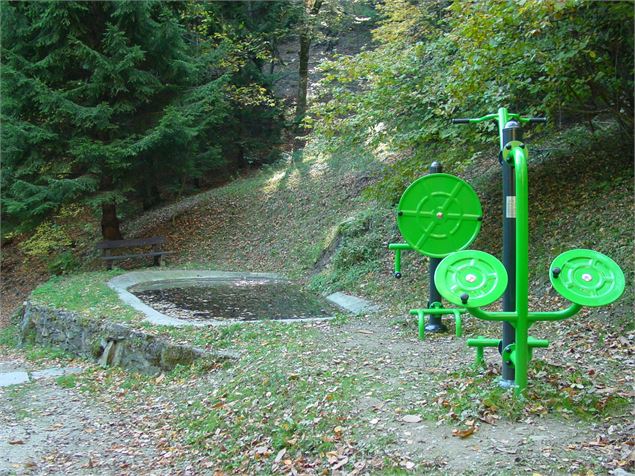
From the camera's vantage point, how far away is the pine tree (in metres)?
15.2

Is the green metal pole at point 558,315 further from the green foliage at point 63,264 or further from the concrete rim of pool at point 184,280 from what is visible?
the green foliage at point 63,264

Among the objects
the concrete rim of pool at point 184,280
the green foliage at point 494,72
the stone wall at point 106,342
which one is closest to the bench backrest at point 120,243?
the concrete rim of pool at point 184,280

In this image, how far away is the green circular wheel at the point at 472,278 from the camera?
4.27 metres

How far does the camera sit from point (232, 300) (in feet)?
35.9

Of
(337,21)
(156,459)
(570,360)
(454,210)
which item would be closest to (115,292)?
(156,459)

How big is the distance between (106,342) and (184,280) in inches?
167

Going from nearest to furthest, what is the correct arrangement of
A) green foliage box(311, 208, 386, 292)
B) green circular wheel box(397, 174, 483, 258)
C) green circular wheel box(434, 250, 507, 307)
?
green circular wheel box(434, 250, 507, 307), green circular wheel box(397, 174, 483, 258), green foliage box(311, 208, 386, 292)

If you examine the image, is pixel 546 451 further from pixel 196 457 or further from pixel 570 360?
pixel 196 457

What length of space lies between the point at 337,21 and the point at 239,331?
62.4 ft

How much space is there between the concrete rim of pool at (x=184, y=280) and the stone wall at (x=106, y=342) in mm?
500

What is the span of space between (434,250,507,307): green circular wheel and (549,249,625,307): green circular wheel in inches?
15.1

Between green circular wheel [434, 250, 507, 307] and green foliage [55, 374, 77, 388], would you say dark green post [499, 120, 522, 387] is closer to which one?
green circular wheel [434, 250, 507, 307]

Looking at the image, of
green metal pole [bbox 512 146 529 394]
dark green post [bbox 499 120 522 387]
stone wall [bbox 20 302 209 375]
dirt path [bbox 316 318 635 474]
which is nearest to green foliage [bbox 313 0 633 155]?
dark green post [bbox 499 120 522 387]

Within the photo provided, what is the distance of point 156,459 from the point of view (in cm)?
543
